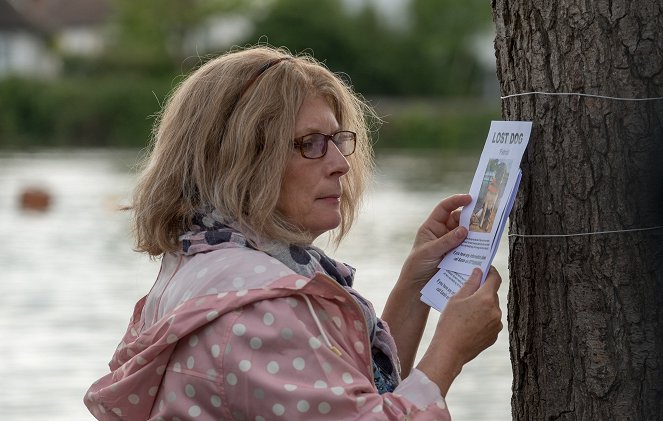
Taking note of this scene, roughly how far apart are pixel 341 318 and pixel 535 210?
2.22 ft

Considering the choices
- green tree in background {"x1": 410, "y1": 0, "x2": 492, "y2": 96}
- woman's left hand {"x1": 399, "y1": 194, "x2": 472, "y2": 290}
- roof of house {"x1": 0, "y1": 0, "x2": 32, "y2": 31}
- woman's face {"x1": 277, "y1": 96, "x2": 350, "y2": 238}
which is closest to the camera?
woman's face {"x1": 277, "y1": 96, "x2": 350, "y2": 238}

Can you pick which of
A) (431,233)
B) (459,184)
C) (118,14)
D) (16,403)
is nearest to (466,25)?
(118,14)

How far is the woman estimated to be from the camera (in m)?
2.53

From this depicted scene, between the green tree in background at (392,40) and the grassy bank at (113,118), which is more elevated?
Answer: the green tree in background at (392,40)

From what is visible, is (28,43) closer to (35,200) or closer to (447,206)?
(35,200)

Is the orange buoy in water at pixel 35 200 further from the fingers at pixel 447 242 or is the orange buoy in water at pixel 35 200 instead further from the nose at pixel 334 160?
the nose at pixel 334 160

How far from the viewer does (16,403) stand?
8828 millimetres

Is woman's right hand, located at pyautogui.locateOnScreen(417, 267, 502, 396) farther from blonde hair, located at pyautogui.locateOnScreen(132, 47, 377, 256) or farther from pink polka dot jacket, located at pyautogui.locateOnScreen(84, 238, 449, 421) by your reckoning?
blonde hair, located at pyautogui.locateOnScreen(132, 47, 377, 256)

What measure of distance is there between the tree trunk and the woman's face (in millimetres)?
532

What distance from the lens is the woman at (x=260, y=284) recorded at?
2.53 meters

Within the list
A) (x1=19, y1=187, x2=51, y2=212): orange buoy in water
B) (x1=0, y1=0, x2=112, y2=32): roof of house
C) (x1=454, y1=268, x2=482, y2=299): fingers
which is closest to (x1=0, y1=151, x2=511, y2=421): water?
(x1=19, y1=187, x2=51, y2=212): orange buoy in water

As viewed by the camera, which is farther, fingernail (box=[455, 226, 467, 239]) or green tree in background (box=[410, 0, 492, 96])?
green tree in background (box=[410, 0, 492, 96])

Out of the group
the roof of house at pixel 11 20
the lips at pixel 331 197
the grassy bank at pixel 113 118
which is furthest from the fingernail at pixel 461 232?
the roof of house at pixel 11 20

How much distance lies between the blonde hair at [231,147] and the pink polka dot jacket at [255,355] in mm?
100
